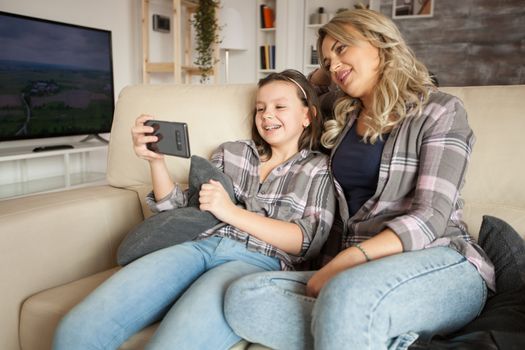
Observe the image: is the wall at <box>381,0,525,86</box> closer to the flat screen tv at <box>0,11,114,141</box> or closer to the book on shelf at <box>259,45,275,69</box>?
the book on shelf at <box>259,45,275,69</box>

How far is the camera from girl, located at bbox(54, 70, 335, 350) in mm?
963

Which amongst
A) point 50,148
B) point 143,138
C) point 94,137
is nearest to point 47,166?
point 50,148

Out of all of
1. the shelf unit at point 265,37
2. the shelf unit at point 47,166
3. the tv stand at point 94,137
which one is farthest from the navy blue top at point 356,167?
the shelf unit at point 265,37

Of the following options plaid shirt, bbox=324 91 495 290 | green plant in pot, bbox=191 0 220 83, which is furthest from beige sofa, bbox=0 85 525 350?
green plant in pot, bbox=191 0 220 83

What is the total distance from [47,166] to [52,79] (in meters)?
0.63

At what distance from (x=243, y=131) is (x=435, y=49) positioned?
318cm

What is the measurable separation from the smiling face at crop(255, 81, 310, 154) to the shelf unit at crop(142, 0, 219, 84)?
265 centimetres

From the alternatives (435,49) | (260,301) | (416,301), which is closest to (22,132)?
(260,301)

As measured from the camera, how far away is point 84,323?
3.17 ft

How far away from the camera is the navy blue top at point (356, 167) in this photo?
1.17 m

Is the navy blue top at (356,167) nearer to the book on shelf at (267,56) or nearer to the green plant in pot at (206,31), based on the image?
the green plant in pot at (206,31)

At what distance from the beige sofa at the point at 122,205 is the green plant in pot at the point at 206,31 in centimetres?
270

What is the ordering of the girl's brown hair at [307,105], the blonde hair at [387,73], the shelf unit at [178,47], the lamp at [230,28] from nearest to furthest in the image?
the blonde hair at [387,73] < the girl's brown hair at [307,105] < the shelf unit at [178,47] < the lamp at [230,28]

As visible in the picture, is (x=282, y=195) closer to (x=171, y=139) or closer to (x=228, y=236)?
(x=228, y=236)
